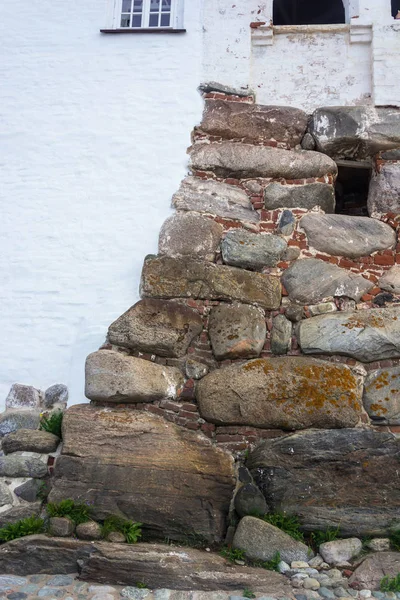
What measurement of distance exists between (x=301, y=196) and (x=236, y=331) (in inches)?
59.0

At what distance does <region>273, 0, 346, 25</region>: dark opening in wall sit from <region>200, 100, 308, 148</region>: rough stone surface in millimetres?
3139

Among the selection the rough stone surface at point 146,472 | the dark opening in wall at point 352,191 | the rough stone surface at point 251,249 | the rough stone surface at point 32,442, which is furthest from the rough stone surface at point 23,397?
the dark opening in wall at point 352,191

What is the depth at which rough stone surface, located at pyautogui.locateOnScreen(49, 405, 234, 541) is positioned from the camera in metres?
4.55

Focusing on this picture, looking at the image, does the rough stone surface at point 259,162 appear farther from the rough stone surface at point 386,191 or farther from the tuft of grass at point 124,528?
the tuft of grass at point 124,528

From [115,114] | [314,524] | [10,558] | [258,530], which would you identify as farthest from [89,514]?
[115,114]

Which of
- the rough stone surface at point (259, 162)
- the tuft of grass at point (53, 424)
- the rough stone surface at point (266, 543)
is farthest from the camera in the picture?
the rough stone surface at point (259, 162)

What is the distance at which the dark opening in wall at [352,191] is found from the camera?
6.84 m

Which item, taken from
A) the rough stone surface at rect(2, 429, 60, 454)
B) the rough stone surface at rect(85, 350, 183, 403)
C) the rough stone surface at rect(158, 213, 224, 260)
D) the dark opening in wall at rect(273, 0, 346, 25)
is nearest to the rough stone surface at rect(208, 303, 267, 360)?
the rough stone surface at rect(85, 350, 183, 403)

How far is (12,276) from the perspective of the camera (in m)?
5.84

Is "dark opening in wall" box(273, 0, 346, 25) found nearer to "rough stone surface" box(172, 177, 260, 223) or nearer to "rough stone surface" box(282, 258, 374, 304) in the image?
"rough stone surface" box(172, 177, 260, 223)

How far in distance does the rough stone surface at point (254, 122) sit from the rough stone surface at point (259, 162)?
157 mm

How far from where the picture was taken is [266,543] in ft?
14.5

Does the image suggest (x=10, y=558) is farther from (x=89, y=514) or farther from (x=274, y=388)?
(x=274, y=388)

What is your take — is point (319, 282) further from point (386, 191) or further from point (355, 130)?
point (355, 130)
